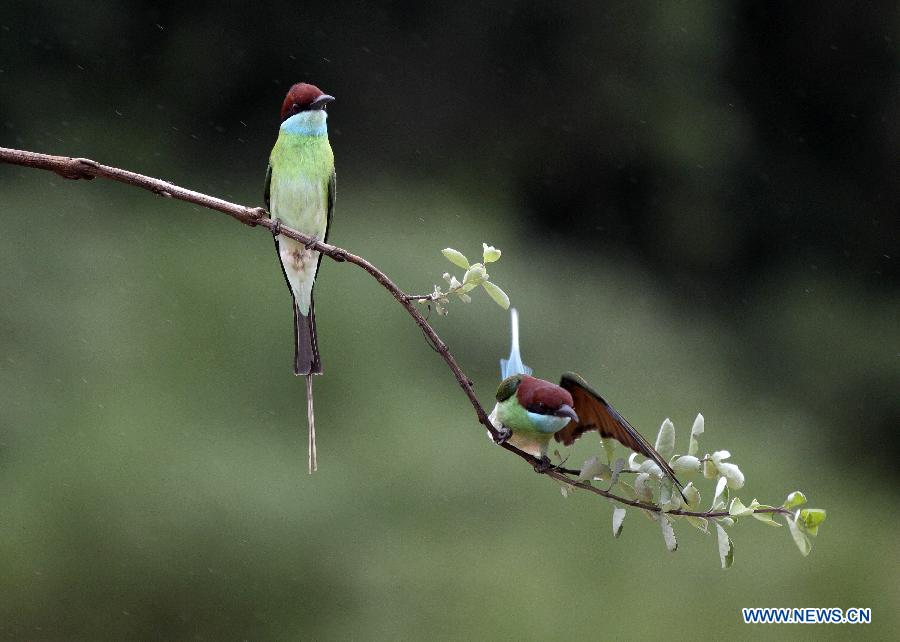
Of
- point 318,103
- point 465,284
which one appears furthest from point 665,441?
point 318,103

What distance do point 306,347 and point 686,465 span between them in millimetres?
428

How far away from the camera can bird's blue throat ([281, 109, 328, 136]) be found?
1406 millimetres

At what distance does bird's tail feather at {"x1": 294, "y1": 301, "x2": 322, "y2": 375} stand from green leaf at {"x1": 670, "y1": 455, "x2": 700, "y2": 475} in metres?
0.36

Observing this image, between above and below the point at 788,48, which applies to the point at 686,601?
below

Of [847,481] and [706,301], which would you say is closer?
[847,481]

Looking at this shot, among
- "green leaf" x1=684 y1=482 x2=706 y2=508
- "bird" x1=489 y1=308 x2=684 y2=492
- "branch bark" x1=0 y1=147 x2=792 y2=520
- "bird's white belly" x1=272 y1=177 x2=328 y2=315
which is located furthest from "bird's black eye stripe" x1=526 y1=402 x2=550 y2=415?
"bird's white belly" x1=272 y1=177 x2=328 y2=315

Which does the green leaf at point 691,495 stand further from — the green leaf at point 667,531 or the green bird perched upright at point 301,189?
the green bird perched upright at point 301,189

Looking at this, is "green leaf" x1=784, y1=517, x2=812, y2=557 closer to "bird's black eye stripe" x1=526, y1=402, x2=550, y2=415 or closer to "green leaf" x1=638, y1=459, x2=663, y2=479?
"green leaf" x1=638, y1=459, x2=663, y2=479

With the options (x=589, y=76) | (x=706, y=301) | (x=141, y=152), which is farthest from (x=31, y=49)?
(x=706, y=301)

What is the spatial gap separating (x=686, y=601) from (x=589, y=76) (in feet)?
7.82

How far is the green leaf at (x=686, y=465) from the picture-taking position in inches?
43.8

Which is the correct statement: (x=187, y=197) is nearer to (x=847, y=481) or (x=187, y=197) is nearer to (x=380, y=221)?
(x=380, y=221)

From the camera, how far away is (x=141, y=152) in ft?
14.8

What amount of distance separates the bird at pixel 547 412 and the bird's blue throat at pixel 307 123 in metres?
0.34
